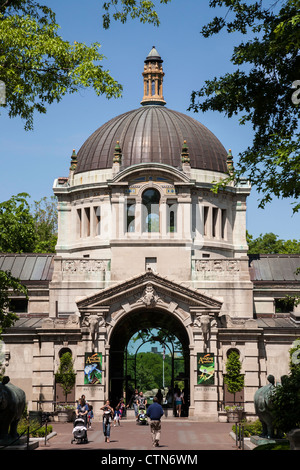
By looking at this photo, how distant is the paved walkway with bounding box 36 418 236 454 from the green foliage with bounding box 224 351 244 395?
3.66m

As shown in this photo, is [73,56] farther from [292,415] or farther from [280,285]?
[280,285]

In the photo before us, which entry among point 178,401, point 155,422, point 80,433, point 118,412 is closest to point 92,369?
point 118,412

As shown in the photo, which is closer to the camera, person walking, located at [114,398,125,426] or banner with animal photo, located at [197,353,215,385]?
person walking, located at [114,398,125,426]

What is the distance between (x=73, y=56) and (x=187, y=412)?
31.3 metres

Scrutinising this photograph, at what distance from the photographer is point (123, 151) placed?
58938 millimetres

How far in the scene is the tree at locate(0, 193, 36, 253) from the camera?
190 feet

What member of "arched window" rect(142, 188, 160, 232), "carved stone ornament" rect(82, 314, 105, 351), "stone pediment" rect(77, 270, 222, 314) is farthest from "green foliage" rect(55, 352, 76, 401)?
"arched window" rect(142, 188, 160, 232)

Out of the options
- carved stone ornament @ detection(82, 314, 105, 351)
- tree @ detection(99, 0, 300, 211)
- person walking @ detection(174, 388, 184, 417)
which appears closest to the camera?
Answer: tree @ detection(99, 0, 300, 211)

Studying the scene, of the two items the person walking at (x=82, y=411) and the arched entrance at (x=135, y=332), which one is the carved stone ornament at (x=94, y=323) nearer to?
the arched entrance at (x=135, y=332)

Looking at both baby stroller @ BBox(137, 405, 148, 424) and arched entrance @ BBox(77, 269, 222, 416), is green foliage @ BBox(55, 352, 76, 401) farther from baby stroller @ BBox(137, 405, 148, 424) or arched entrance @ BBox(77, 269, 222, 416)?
baby stroller @ BBox(137, 405, 148, 424)

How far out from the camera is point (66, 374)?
155 ft

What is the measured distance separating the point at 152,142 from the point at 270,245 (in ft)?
103

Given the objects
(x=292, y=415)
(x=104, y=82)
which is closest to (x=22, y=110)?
(x=104, y=82)

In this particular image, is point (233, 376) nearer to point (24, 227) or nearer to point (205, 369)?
point (205, 369)
